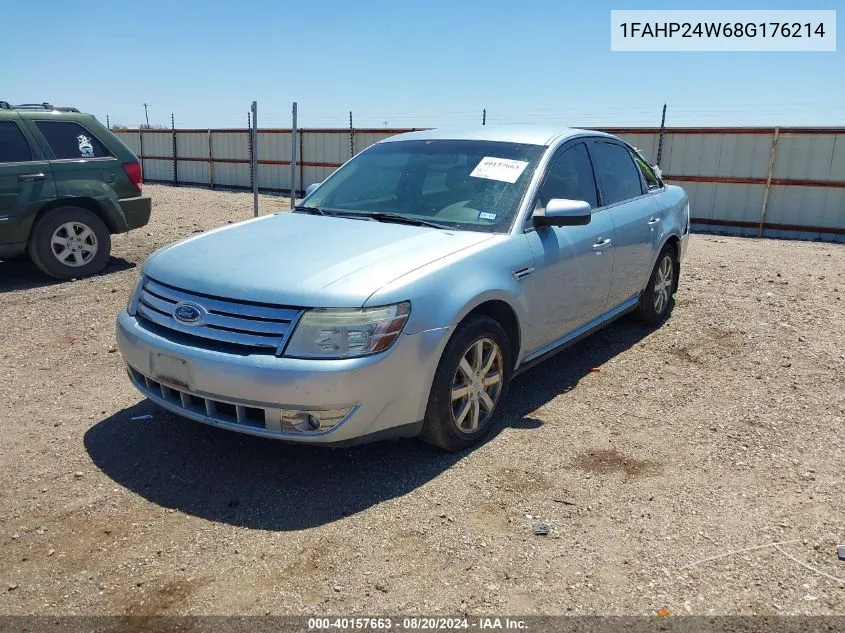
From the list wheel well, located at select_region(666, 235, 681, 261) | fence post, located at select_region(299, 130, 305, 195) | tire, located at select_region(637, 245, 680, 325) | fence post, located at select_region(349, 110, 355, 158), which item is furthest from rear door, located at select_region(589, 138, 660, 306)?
fence post, located at select_region(299, 130, 305, 195)

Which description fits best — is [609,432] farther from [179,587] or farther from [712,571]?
[179,587]

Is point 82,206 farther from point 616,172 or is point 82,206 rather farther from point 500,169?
point 616,172

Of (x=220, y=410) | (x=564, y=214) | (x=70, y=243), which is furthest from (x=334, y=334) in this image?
(x=70, y=243)

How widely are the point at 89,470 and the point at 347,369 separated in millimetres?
1523

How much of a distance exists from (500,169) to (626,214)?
1.34 meters

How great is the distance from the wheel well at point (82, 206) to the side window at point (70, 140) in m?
0.46

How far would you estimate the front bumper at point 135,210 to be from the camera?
801 centimetres

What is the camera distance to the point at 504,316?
3943 millimetres

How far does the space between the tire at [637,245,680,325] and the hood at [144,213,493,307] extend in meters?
2.55

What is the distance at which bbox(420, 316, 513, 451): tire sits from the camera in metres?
3.46

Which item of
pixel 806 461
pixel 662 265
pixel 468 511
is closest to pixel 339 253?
pixel 468 511

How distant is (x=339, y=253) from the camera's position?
3527 mm

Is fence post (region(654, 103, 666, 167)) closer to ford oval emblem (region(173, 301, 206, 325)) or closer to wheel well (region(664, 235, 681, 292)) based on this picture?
wheel well (region(664, 235, 681, 292))

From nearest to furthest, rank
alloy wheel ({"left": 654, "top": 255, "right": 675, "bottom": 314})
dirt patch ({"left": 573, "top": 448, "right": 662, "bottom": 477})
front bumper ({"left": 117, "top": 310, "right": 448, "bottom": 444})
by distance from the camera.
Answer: front bumper ({"left": 117, "top": 310, "right": 448, "bottom": 444}), dirt patch ({"left": 573, "top": 448, "right": 662, "bottom": 477}), alloy wheel ({"left": 654, "top": 255, "right": 675, "bottom": 314})
